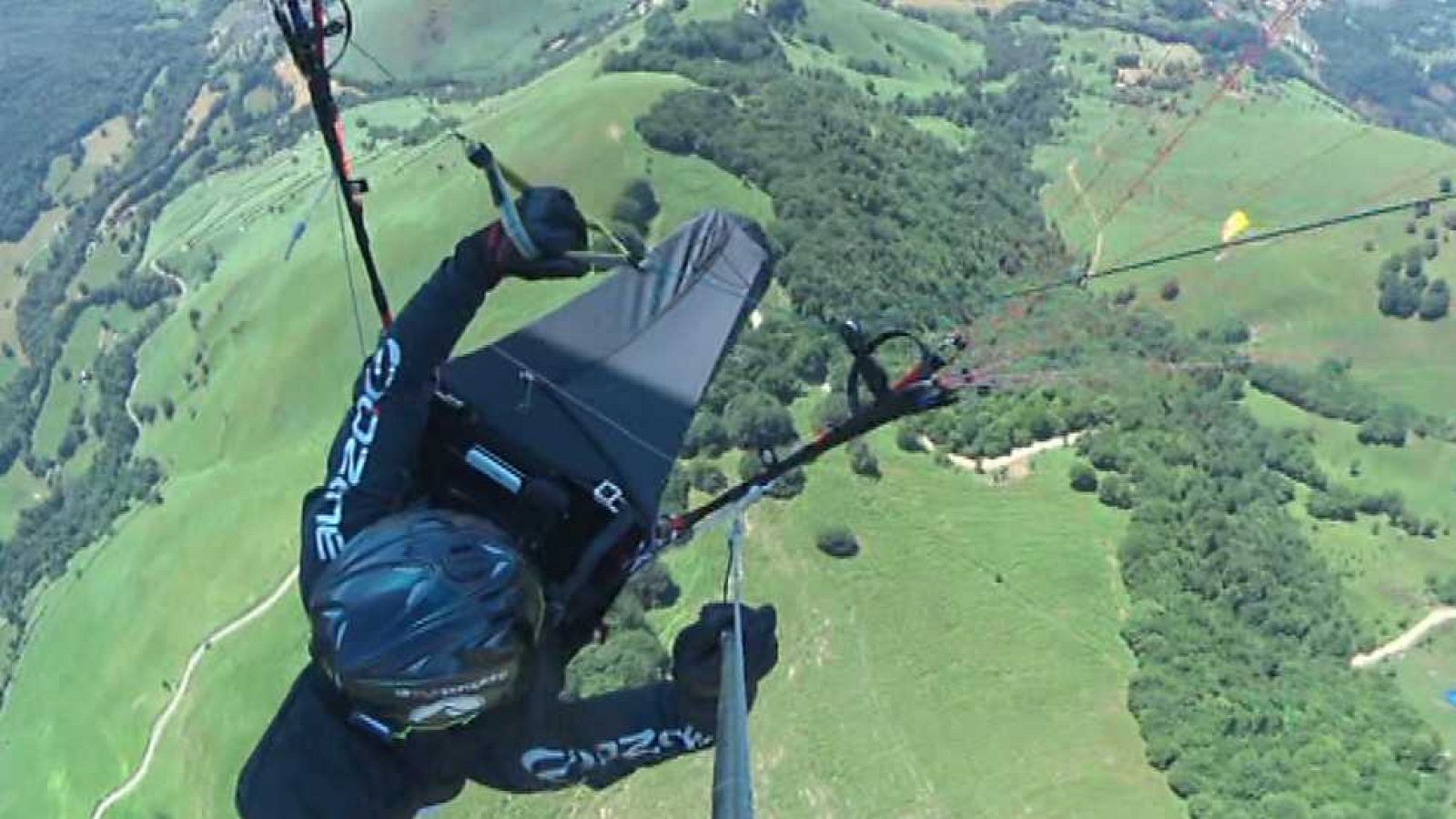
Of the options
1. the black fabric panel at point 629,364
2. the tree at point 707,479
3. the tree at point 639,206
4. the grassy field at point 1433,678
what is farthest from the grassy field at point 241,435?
the black fabric panel at point 629,364

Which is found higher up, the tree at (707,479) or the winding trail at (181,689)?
the tree at (707,479)

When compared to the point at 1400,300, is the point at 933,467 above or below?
above

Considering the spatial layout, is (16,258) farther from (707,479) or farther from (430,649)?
(430,649)

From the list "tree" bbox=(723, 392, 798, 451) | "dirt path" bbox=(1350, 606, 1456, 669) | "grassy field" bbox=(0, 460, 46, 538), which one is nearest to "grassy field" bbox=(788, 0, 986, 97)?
"grassy field" bbox=(0, 460, 46, 538)

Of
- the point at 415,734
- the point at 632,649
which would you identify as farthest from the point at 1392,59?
the point at 415,734

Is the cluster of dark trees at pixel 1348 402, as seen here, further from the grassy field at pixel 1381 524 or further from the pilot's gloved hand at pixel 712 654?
the pilot's gloved hand at pixel 712 654

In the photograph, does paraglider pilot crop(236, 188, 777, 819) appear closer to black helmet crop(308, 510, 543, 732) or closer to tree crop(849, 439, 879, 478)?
black helmet crop(308, 510, 543, 732)
